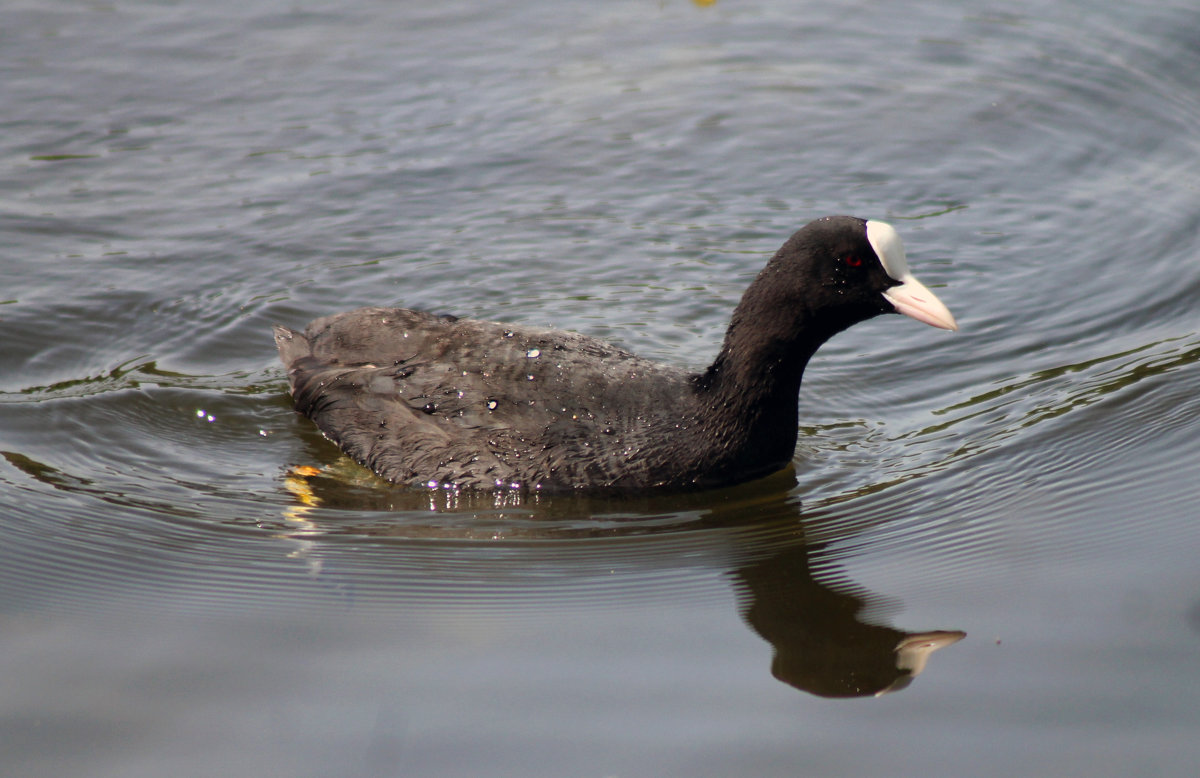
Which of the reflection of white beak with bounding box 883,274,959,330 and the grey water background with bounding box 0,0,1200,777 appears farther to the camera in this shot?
the reflection of white beak with bounding box 883,274,959,330

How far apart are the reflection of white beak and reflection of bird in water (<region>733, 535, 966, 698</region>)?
117 centimetres

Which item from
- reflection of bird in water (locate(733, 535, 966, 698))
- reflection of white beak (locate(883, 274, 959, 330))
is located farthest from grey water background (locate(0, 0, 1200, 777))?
reflection of white beak (locate(883, 274, 959, 330))

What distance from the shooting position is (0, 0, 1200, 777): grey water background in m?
4.30

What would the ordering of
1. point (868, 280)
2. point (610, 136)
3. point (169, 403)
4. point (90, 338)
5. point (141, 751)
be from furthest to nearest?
point (610, 136), point (90, 338), point (169, 403), point (868, 280), point (141, 751)

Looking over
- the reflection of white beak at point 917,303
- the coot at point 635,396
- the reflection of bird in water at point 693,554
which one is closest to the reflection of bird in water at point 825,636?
the reflection of bird in water at point 693,554

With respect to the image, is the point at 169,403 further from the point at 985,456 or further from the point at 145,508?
the point at 985,456

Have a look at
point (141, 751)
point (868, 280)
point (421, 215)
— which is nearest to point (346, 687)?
point (141, 751)

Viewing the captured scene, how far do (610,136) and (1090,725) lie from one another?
6.86 meters

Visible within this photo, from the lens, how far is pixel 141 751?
410 centimetres

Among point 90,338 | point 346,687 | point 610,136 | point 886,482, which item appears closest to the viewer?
point 346,687

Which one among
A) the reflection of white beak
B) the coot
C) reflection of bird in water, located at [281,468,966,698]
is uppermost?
the reflection of white beak

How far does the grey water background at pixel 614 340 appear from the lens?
14.1ft

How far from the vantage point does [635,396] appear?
604 centimetres

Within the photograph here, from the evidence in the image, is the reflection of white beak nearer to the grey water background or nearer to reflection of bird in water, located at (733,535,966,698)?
the grey water background
